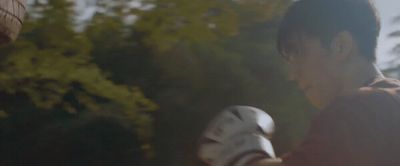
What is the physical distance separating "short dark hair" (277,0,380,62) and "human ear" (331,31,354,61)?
1 centimetres

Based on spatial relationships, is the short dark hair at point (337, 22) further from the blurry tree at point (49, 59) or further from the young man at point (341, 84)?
the blurry tree at point (49, 59)

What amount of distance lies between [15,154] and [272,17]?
2.00m

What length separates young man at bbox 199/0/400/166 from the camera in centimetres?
190

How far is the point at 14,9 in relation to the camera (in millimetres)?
1664

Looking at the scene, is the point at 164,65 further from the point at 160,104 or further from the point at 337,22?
the point at 337,22

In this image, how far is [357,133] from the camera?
189 centimetres

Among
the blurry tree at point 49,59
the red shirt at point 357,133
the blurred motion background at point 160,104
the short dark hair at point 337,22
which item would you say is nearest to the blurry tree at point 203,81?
the blurred motion background at point 160,104

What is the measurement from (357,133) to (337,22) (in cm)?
34

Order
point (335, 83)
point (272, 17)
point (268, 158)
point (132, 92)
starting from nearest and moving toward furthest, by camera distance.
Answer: point (335, 83) < point (268, 158) < point (132, 92) < point (272, 17)

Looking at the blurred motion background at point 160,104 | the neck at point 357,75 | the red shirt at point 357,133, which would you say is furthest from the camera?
the blurred motion background at point 160,104

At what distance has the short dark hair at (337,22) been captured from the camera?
2123 millimetres

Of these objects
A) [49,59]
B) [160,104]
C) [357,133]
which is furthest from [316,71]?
[160,104]

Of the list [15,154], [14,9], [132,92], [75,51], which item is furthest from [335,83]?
[15,154]

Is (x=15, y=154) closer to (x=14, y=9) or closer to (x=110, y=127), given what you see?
(x=110, y=127)
